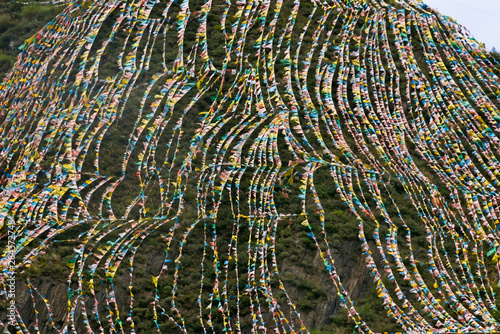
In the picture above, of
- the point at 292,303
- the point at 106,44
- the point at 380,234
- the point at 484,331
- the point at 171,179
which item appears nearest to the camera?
the point at 484,331

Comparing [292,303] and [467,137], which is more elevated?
[467,137]

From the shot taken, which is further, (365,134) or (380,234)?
(365,134)

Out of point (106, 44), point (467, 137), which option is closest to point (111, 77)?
point (106, 44)

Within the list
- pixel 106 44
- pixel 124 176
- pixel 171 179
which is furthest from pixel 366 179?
pixel 106 44

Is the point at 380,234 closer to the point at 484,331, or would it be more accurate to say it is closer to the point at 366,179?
the point at 366,179

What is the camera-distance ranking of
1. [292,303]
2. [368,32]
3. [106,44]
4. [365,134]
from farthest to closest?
[368,32] → [106,44] → [365,134] → [292,303]

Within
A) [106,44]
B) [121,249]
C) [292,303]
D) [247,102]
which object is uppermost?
[106,44]

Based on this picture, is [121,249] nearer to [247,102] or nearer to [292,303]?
[292,303]
